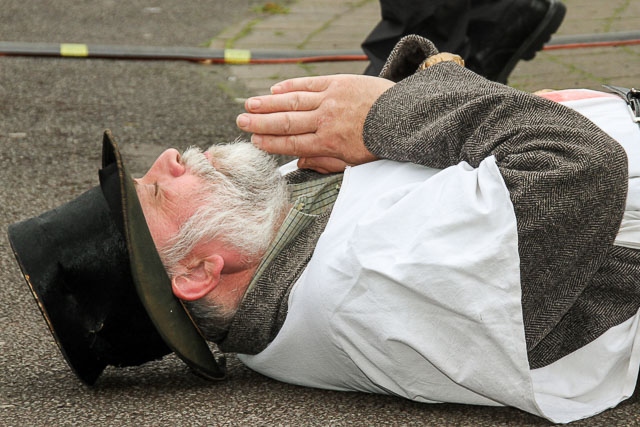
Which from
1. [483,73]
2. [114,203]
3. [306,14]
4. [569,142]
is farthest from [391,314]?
[306,14]

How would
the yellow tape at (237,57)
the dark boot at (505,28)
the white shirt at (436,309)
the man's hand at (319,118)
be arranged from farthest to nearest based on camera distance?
the yellow tape at (237,57) < the dark boot at (505,28) < the man's hand at (319,118) < the white shirt at (436,309)

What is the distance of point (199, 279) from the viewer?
7.11ft

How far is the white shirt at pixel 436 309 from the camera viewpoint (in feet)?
6.23

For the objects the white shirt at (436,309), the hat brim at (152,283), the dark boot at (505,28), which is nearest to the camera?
the white shirt at (436,309)

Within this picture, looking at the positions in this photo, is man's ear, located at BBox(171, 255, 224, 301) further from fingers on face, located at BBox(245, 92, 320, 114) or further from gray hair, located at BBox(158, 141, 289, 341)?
fingers on face, located at BBox(245, 92, 320, 114)

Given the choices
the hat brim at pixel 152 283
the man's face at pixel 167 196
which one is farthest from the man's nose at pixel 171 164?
the hat brim at pixel 152 283

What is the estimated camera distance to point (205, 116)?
4.27 meters

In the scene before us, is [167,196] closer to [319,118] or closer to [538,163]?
[319,118]

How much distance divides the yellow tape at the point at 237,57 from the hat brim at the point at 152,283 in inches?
116

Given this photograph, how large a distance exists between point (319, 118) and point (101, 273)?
0.59 m

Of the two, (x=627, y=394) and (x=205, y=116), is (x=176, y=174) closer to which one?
(x=627, y=394)

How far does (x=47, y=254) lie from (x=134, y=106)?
7.84ft

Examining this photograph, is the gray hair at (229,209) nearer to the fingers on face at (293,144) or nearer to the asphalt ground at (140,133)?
the fingers on face at (293,144)

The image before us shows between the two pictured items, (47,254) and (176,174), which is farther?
(176,174)
